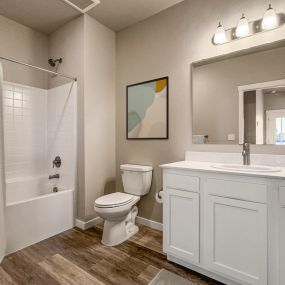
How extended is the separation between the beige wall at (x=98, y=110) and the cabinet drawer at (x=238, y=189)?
1491 mm

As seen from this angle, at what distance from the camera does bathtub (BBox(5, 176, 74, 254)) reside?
1893 mm

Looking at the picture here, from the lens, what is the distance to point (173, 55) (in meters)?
2.21

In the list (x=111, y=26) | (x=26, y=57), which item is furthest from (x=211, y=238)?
(x=26, y=57)

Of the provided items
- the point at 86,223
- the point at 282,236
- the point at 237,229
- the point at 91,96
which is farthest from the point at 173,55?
the point at 86,223

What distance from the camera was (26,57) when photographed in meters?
2.68

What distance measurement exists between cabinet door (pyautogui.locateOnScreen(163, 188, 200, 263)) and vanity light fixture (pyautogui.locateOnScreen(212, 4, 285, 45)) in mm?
1456

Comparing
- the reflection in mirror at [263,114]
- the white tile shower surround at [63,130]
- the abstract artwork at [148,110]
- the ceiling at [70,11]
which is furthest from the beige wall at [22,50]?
the reflection in mirror at [263,114]

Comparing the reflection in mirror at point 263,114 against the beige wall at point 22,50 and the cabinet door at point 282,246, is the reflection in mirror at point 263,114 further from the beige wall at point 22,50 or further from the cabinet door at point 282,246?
the beige wall at point 22,50

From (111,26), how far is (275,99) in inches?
84.4

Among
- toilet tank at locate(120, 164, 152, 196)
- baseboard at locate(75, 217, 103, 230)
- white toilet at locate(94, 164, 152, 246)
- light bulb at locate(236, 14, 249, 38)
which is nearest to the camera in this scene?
light bulb at locate(236, 14, 249, 38)

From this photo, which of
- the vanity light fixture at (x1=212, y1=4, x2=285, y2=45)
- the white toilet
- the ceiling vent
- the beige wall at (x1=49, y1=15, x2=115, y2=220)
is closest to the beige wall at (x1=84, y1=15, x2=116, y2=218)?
the beige wall at (x1=49, y1=15, x2=115, y2=220)

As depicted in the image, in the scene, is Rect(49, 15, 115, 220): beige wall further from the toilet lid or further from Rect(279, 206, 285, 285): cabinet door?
Rect(279, 206, 285, 285): cabinet door

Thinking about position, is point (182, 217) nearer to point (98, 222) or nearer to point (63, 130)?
point (98, 222)

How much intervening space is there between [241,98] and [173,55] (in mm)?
887
